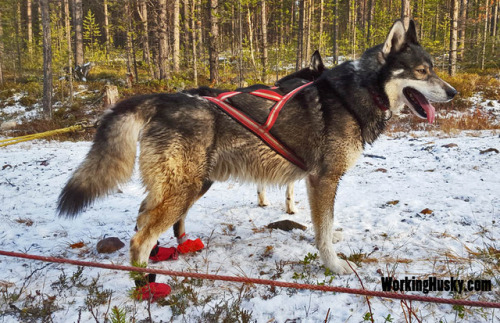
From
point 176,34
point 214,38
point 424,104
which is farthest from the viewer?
point 176,34

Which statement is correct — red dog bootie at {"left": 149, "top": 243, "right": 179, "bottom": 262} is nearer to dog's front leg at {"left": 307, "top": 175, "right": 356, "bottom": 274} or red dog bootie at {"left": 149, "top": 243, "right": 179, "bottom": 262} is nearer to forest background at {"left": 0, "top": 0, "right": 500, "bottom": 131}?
dog's front leg at {"left": 307, "top": 175, "right": 356, "bottom": 274}

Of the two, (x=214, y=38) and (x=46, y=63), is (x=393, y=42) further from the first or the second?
(x=46, y=63)

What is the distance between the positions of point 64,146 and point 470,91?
1822 centimetres

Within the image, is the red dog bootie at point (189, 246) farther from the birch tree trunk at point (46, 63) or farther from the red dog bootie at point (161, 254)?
the birch tree trunk at point (46, 63)

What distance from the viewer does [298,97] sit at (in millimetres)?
3141

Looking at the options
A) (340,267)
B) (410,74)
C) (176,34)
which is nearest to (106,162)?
(340,267)

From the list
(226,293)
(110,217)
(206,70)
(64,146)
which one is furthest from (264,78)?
(226,293)

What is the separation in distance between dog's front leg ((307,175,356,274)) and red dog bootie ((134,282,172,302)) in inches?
60.6

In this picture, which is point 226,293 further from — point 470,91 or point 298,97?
point 470,91

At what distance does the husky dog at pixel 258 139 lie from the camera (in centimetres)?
262

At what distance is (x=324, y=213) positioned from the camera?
3.01 metres

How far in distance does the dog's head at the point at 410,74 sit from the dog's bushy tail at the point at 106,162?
258 cm
